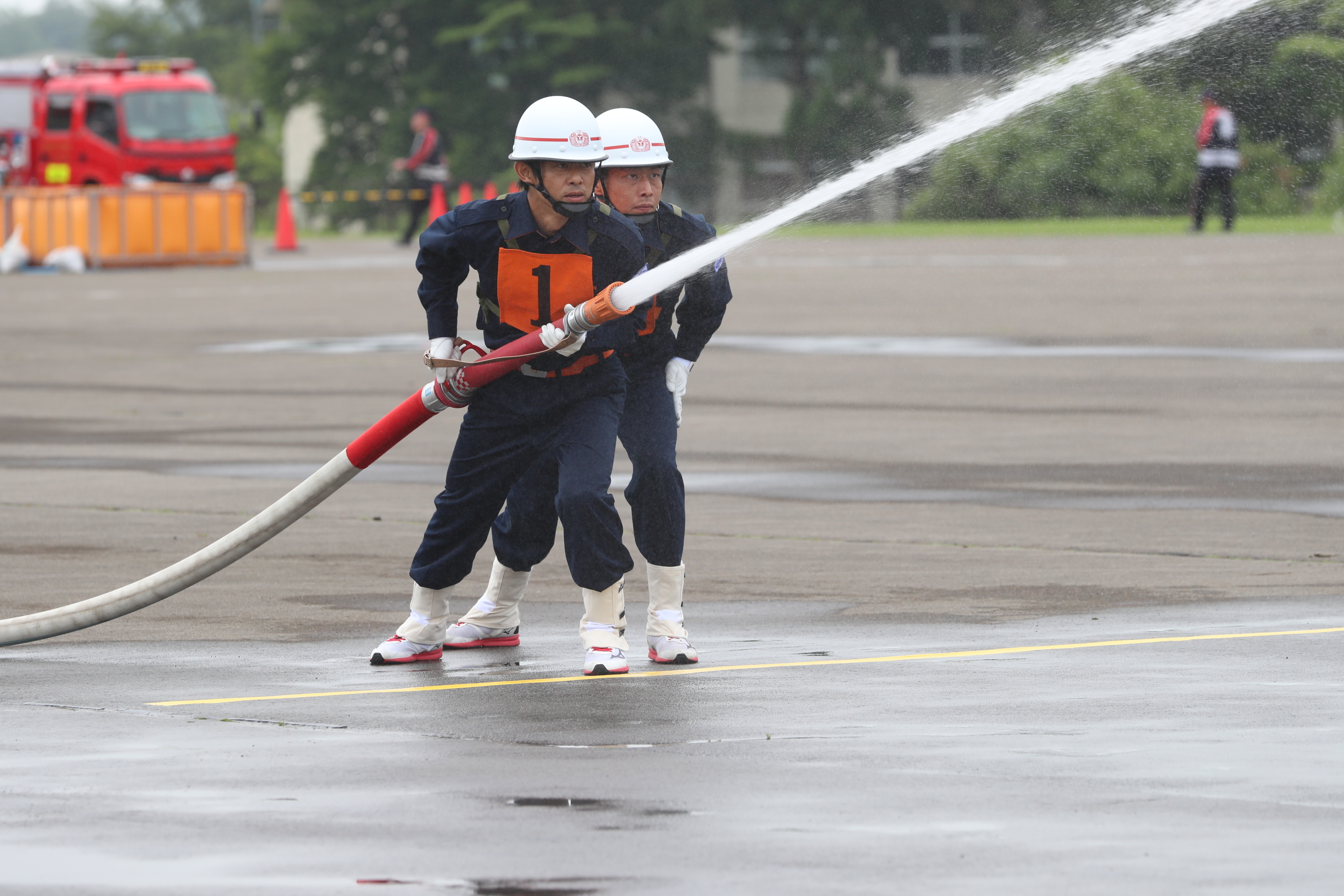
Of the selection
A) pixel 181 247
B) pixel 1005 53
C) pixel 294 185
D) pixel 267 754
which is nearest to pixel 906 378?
pixel 267 754

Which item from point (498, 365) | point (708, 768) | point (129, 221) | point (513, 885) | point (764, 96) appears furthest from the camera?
point (764, 96)

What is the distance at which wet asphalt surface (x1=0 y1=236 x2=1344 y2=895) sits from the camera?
508 centimetres

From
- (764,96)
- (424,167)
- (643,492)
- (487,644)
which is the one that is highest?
(643,492)

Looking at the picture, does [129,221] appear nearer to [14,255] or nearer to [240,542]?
[14,255]

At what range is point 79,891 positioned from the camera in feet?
15.6

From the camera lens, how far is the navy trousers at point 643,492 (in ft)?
25.8

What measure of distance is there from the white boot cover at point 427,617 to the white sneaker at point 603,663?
1.81 feet

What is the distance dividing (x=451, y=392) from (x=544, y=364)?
0.28 meters

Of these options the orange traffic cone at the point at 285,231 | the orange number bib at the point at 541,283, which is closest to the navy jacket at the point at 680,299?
the orange number bib at the point at 541,283

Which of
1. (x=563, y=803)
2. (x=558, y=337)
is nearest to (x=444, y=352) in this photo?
(x=558, y=337)

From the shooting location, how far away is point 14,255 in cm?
3491

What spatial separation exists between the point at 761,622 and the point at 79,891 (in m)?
3.87

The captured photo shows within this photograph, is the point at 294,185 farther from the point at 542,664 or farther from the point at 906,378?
the point at 542,664

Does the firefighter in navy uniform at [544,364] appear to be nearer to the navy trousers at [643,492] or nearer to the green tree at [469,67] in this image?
the navy trousers at [643,492]
